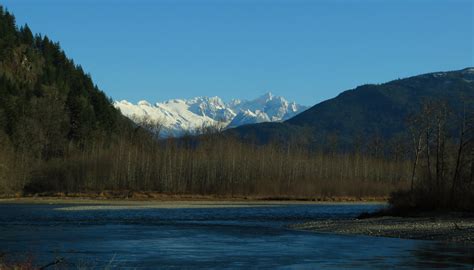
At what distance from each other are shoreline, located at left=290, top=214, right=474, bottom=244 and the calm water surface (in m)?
2.61

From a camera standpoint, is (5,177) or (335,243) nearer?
(335,243)

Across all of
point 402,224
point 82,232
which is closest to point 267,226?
point 402,224

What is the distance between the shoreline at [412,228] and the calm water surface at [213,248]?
261cm

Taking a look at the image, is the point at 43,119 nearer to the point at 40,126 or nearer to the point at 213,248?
the point at 40,126

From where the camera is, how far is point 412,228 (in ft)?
181

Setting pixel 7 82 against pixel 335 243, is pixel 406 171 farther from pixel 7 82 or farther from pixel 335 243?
pixel 335 243

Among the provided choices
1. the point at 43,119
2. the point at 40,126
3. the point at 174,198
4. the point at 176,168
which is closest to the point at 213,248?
the point at 174,198

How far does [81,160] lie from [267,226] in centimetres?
9124

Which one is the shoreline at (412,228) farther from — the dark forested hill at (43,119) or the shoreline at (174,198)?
the dark forested hill at (43,119)

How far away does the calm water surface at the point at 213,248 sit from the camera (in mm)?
33875

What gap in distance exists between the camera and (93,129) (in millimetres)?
191250

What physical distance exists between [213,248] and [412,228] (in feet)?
66.8

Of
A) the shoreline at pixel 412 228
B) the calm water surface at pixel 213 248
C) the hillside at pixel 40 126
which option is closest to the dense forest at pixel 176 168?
the hillside at pixel 40 126

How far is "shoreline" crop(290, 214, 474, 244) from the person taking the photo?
1937 inches
